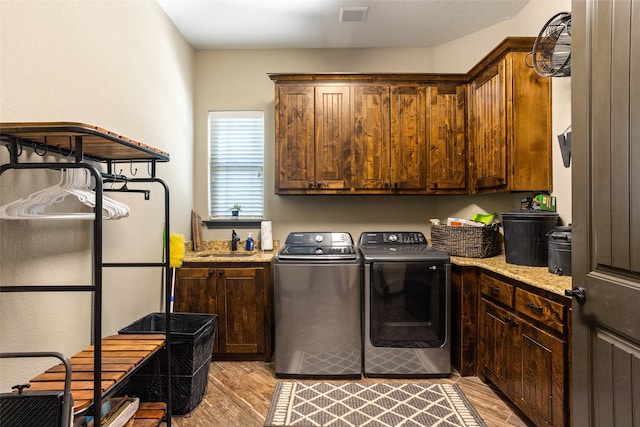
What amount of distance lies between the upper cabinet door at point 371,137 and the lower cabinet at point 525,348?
123cm

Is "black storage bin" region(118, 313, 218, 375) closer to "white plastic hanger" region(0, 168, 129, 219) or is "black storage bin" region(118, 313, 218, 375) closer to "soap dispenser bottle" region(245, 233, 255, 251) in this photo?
"white plastic hanger" region(0, 168, 129, 219)

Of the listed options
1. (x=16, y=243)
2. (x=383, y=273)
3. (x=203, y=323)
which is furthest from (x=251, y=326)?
(x=16, y=243)

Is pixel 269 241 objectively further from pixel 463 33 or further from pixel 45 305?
pixel 463 33

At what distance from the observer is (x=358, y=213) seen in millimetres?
3518

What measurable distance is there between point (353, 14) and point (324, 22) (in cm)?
27

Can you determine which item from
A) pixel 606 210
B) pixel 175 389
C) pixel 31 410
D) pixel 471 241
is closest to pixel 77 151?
pixel 31 410

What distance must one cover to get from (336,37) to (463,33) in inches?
45.5

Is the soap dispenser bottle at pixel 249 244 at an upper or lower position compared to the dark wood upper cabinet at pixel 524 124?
lower

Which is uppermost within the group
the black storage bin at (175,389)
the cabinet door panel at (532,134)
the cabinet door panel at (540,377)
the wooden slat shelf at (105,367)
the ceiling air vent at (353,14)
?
the ceiling air vent at (353,14)

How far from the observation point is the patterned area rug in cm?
207

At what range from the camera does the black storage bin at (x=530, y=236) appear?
2.25m

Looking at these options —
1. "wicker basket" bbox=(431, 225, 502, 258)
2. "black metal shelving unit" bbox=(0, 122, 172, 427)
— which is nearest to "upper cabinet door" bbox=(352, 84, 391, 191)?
"wicker basket" bbox=(431, 225, 502, 258)

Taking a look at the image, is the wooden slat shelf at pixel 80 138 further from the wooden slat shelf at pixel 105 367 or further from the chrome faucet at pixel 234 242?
the chrome faucet at pixel 234 242

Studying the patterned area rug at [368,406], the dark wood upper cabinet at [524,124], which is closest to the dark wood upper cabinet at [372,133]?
the dark wood upper cabinet at [524,124]
